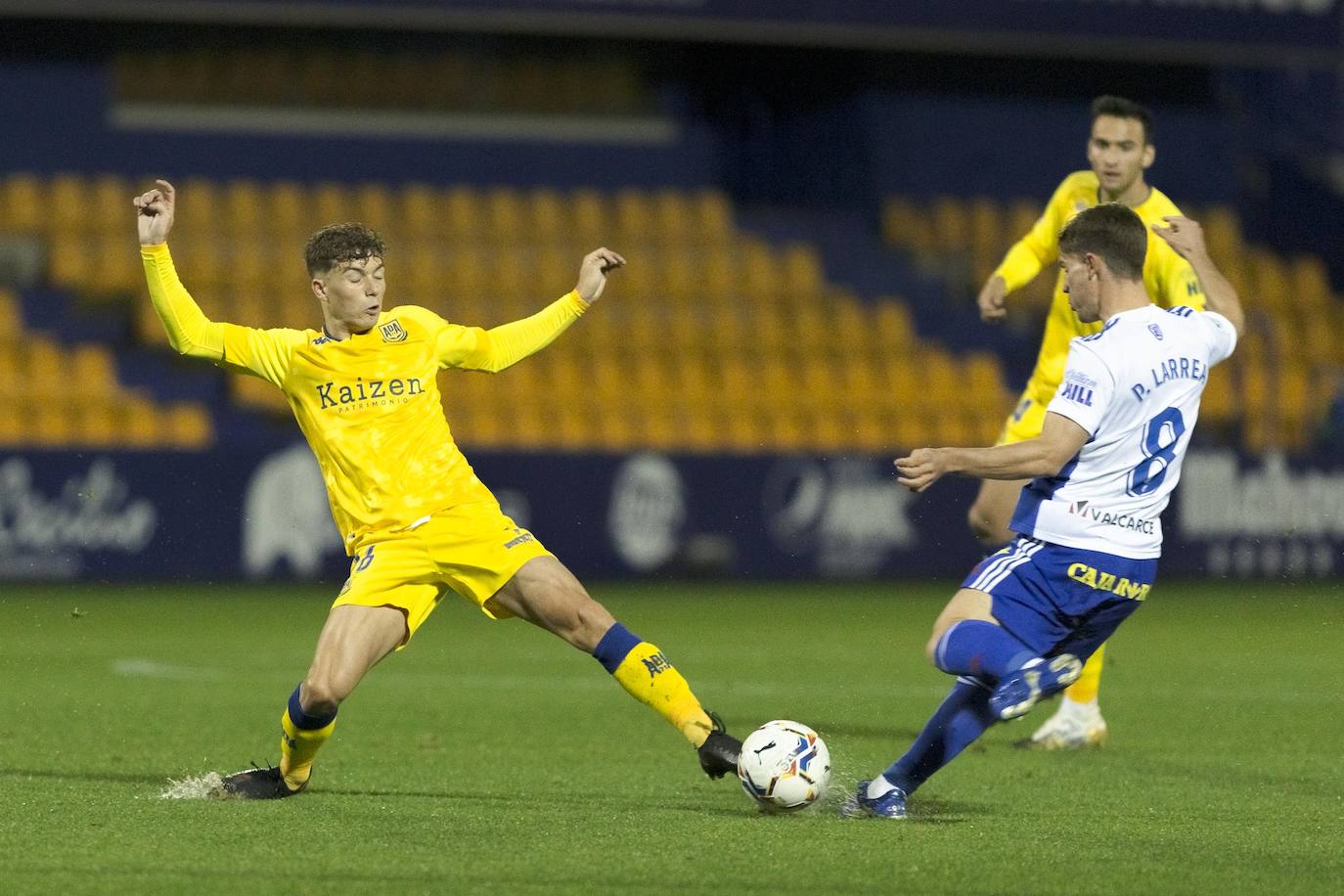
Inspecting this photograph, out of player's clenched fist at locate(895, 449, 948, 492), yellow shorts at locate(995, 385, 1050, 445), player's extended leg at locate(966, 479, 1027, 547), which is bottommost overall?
player's extended leg at locate(966, 479, 1027, 547)

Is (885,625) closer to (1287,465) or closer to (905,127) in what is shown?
(1287,465)

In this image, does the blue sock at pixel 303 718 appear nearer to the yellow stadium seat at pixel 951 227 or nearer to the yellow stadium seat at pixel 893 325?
the yellow stadium seat at pixel 893 325

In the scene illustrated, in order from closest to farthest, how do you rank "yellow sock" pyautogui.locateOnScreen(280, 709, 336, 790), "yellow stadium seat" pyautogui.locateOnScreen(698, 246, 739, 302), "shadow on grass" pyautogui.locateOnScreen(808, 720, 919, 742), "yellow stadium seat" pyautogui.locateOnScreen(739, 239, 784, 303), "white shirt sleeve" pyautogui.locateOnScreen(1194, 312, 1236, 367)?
"white shirt sleeve" pyautogui.locateOnScreen(1194, 312, 1236, 367), "yellow sock" pyautogui.locateOnScreen(280, 709, 336, 790), "shadow on grass" pyautogui.locateOnScreen(808, 720, 919, 742), "yellow stadium seat" pyautogui.locateOnScreen(698, 246, 739, 302), "yellow stadium seat" pyautogui.locateOnScreen(739, 239, 784, 303)

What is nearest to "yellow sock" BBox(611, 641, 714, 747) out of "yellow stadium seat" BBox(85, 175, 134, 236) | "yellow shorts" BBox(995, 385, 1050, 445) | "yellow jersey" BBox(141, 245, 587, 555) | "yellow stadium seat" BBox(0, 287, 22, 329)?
"yellow jersey" BBox(141, 245, 587, 555)

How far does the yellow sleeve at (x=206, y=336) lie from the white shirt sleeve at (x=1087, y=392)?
240cm

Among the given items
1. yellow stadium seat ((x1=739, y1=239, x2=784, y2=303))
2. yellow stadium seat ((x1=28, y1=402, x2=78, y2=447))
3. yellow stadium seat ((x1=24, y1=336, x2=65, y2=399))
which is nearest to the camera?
yellow stadium seat ((x1=28, y1=402, x2=78, y2=447))

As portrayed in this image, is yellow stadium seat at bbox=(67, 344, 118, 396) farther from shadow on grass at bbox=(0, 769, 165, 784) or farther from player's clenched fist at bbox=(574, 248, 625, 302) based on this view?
player's clenched fist at bbox=(574, 248, 625, 302)

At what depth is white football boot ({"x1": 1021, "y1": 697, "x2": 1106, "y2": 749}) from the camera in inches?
319

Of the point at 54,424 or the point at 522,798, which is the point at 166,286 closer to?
the point at 522,798

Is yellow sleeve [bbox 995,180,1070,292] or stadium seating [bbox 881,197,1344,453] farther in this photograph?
stadium seating [bbox 881,197,1344,453]

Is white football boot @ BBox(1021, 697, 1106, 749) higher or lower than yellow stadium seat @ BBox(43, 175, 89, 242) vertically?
lower

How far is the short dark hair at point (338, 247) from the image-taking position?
6512 mm

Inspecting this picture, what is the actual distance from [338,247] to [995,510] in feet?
9.57

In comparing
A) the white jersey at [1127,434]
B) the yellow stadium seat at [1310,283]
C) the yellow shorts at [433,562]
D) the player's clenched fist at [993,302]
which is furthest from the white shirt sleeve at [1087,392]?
the yellow stadium seat at [1310,283]
